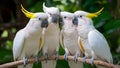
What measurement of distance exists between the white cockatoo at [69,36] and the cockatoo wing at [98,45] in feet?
0.58

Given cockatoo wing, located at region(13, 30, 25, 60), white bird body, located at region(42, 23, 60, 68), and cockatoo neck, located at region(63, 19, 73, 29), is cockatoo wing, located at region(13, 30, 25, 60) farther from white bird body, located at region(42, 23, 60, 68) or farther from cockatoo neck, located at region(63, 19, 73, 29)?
cockatoo neck, located at region(63, 19, 73, 29)

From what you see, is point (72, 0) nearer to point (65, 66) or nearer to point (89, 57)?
point (65, 66)

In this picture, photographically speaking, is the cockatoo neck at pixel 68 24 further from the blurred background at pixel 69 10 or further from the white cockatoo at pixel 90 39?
the blurred background at pixel 69 10

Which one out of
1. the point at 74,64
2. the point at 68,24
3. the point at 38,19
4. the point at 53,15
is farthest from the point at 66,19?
the point at 74,64

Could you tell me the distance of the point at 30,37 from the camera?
268 centimetres

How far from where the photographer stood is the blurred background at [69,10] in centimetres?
335

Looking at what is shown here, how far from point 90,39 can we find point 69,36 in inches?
9.3

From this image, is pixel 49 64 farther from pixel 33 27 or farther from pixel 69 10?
pixel 69 10

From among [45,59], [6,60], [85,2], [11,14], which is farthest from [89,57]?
[11,14]

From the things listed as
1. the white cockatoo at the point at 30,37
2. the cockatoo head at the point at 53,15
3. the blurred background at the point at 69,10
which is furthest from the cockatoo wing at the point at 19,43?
the blurred background at the point at 69,10

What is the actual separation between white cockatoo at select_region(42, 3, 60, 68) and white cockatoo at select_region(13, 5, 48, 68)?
0.06 m

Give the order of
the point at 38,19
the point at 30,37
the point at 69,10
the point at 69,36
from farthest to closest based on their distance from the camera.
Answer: the point at 69,10
the point at 69,36
the point at 30,37
the point at 38,19

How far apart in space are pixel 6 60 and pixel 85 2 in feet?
4.31

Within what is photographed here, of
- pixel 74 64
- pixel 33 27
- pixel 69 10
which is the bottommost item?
pixel 74 64
